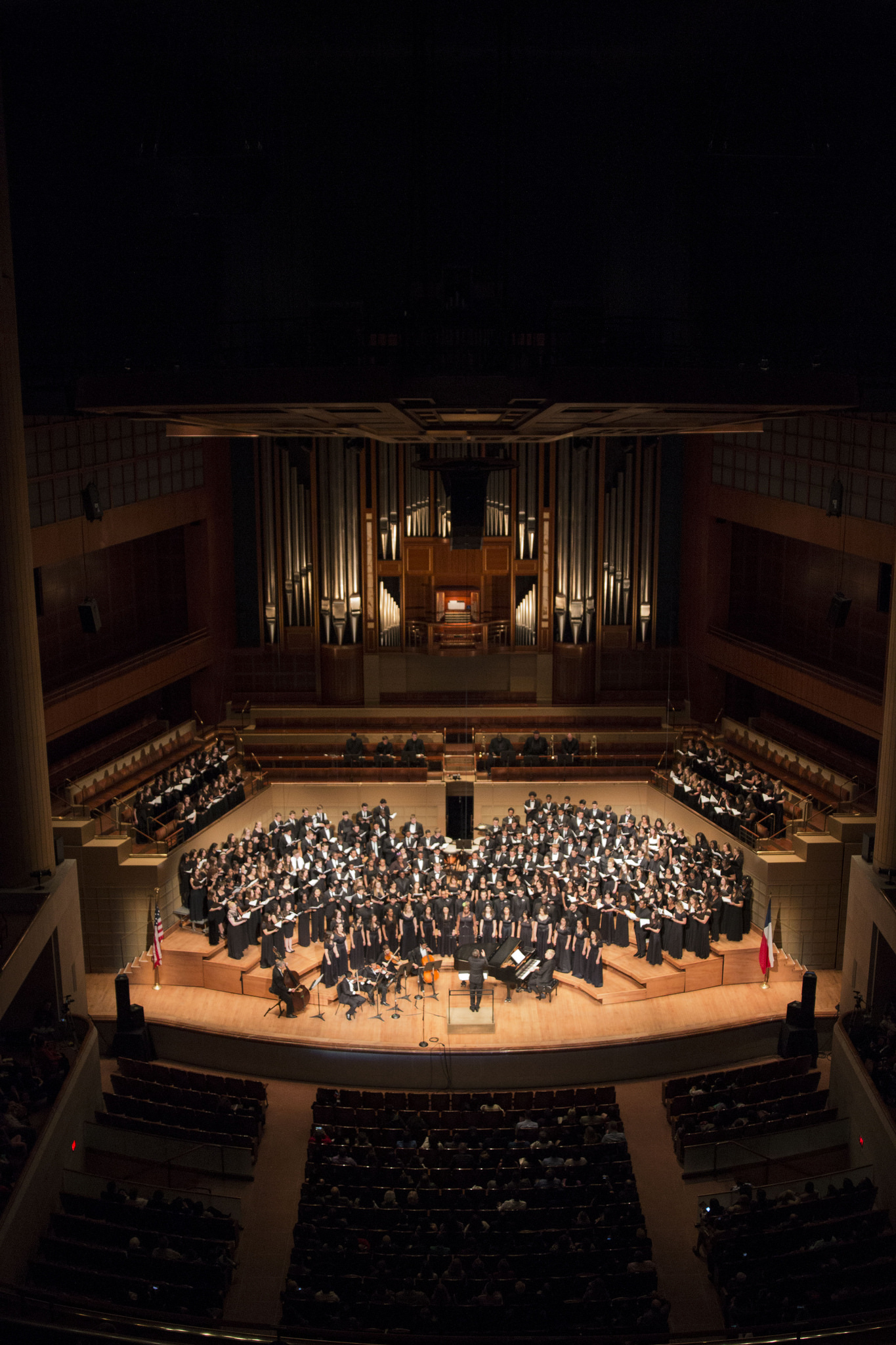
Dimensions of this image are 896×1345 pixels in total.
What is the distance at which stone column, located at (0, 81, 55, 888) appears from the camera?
34.0ft

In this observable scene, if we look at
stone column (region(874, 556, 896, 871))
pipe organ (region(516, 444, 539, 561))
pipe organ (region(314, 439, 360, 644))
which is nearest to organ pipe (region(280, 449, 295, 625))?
pipe organ (region(314, 439, 360, 644))

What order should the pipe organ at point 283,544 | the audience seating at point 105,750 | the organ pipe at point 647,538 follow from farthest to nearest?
1. the organ pipe at point 647,538
2. the pipe organ at point 283,544
3. the audience seating at point 105,750

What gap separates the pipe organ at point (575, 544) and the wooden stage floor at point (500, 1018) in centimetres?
697

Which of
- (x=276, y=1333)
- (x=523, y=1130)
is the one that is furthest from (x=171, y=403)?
(x=523, y=1130)

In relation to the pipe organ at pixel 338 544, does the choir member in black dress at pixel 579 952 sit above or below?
below

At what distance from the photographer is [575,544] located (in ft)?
59.0

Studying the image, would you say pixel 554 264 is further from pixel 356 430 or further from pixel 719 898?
pixel 719 898

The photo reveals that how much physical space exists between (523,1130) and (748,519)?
979 cm

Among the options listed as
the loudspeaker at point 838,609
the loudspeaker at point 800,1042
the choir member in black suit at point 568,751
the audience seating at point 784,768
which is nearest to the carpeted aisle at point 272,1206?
the loudspeaker at point 800,1042

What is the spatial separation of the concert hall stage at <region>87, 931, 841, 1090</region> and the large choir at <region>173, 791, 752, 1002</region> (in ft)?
0.97

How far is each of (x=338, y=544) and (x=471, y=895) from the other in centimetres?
716

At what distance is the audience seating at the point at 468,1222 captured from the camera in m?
7.54

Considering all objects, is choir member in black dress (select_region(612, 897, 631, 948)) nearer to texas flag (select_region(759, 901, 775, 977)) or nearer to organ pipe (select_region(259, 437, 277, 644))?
texas flag (select_region(759, 901, 775, 977))

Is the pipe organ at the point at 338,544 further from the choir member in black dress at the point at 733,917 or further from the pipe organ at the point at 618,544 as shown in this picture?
the choir member in black dress at the point at 733,917
